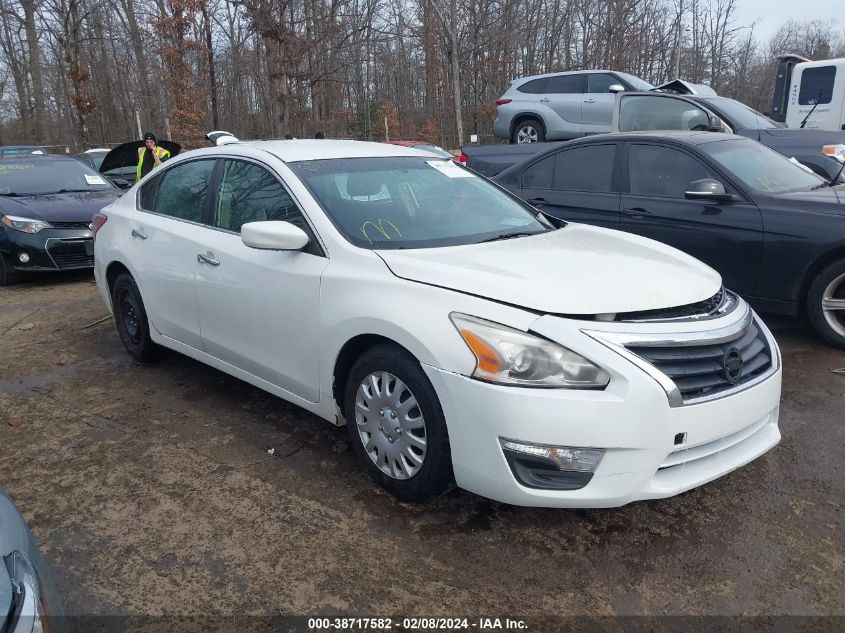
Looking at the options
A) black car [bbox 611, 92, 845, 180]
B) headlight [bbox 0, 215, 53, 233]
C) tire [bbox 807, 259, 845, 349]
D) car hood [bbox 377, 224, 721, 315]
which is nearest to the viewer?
car hood [bbox 377, 224, 721, 315]

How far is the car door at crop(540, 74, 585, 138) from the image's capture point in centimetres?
1284

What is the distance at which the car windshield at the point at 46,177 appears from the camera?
8641 mm

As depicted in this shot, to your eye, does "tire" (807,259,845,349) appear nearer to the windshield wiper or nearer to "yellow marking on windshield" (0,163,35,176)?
the windshield wiper

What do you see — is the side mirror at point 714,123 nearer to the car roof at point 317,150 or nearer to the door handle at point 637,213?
the door handle at point 637,213

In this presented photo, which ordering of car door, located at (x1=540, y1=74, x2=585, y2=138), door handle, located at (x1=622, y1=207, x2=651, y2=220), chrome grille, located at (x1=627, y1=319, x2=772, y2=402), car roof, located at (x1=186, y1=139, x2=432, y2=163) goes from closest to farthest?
chrome grille, located at (x1=627, y1=319, x2=772, y2=402)
car roof, located at (x1=186, y1=139, x2=432, y2=163)
door handle, located at (x1=622, y1=207, x2=651, y2=220)
car door, located at (x1=540, y1=74, x2=585, y2=138)

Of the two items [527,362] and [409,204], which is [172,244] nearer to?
[409,204]

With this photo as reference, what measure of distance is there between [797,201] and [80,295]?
695cm

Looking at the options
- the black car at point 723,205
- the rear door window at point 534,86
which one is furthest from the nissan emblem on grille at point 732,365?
the rear door window at point 534,86

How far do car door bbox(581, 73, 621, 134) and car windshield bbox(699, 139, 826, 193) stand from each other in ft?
23.3

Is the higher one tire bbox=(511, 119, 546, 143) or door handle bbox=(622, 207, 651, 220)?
tire bbox=(511, 119, 546, 143)

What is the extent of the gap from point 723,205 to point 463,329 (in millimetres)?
3357

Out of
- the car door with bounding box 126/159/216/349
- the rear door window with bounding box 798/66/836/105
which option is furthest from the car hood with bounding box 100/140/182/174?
the rear door window with bounding box 798/66/836/105

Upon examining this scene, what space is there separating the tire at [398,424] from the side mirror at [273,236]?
2.19 ft

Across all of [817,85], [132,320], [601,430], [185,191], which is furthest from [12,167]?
[817,85]
